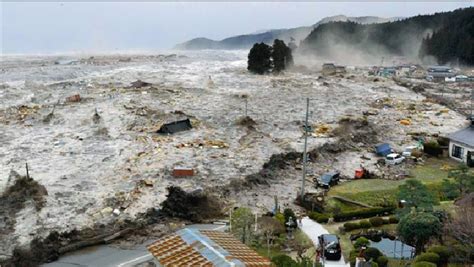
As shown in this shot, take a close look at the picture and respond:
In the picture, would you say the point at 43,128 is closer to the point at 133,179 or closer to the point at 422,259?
the point at 133,179

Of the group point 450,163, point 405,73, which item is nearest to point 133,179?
point 450,163

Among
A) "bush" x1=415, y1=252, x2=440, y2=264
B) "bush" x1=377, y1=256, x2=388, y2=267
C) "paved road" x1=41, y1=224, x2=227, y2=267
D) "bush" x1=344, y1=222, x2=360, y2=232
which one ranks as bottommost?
"paved road" x1=41, y1=224, x2=227, y2=267

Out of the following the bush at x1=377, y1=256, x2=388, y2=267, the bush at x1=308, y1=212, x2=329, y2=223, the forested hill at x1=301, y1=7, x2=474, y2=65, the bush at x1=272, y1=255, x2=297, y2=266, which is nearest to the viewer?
the bush at x1=272, y1=255, x2=297, y2=266

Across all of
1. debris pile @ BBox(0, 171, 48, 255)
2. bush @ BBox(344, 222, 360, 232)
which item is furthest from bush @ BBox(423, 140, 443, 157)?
debris pile @ BBox(0, 171, 48, 255)

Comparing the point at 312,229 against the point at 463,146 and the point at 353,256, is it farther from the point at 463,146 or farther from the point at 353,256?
the point at 463,146

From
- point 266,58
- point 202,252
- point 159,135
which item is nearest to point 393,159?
point 159,135

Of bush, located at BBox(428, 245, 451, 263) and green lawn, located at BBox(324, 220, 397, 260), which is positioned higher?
bush, located at BBox(428, 245, 451, 263)

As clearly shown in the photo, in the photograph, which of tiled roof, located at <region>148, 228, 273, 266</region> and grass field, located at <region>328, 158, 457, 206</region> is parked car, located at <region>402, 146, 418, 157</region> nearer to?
grass field, located at <region>328, 158, 457, 206</region>
